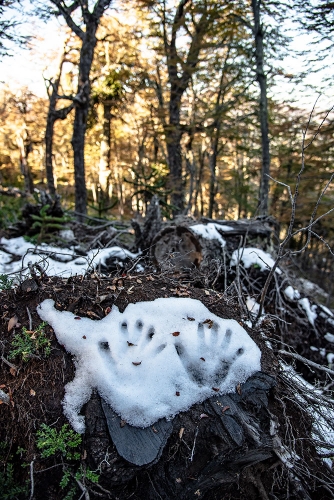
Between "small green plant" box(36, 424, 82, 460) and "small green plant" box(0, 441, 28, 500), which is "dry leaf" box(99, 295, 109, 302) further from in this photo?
"small green plant" box(0, 441, 28, 500)

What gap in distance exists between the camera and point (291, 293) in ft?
15.4

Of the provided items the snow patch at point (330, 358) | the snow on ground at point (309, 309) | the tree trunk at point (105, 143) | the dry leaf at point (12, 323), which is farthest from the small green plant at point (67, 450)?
the tree trunk at point (105, 143)

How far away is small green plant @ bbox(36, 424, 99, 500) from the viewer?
1.47 m

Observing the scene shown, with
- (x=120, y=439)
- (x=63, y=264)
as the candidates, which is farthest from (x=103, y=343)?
(x=63, y=264)

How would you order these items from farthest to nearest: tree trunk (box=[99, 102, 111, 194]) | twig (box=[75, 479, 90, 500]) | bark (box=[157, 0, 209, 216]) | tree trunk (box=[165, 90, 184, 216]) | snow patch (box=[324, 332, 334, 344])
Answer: tree trunk (box=[99, 102, 111, 194])
tree trunk (box=[165, 90, 184, 216])
bark (box=[157, 0, 209, 216])
snow patch (box=[324, 332, 334, 344])
twig (box=[75, 479, 90, 500])

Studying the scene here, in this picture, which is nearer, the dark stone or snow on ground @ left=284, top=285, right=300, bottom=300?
the dark stone

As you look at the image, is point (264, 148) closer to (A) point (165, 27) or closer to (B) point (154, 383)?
(A) point (165, 27)

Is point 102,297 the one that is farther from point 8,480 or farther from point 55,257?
point 55,257

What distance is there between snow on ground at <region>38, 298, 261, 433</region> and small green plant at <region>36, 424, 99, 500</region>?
6cm

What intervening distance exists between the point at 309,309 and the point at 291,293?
1.26 ft

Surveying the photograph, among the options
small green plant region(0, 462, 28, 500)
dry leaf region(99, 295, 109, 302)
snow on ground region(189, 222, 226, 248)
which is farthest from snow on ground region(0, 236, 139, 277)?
small green plant region(0, 462, 28, 500)

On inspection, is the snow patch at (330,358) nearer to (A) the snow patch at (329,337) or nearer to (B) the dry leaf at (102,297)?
(A) the snow patch at (329,337)

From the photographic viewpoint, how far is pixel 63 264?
194 inches

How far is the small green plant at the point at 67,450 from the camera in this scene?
1.47 m
